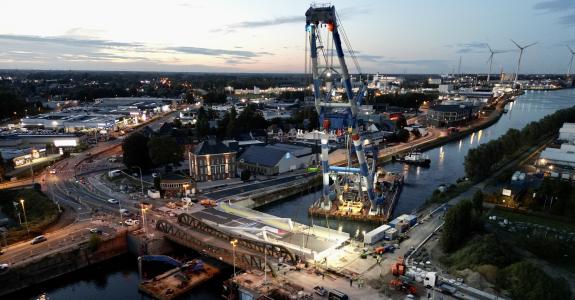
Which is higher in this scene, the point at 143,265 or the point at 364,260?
the point at 364,260

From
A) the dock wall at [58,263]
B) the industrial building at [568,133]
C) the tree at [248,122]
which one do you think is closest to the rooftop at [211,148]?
the dock wall at [58,263]

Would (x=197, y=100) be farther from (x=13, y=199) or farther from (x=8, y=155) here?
(x=13, y=199)

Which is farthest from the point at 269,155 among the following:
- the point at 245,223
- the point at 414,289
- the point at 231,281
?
the point at 414,289

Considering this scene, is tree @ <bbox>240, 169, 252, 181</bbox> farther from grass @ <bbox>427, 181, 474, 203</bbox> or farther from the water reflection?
the water reflection

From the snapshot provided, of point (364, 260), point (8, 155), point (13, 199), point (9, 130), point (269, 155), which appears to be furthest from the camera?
point (9, 130)

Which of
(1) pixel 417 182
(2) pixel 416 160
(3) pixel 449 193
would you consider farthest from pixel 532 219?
(2) pixel 416 160

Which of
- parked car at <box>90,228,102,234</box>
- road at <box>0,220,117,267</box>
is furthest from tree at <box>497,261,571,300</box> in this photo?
parked car at <box>90,228,102,234</box>

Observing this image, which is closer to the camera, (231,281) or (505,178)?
(231,281)
